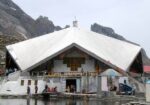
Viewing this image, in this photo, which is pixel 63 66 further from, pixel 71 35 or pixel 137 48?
pixel 137 48

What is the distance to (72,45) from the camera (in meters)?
54.0

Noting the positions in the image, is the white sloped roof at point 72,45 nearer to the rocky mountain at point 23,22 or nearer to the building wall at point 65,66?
the building wall at point 65,66

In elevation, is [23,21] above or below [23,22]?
above

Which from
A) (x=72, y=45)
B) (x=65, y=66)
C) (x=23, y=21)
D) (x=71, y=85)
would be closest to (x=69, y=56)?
(x=65, y=66)

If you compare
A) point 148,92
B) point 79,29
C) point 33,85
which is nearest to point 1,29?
point 79,29

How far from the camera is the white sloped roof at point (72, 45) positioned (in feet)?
177

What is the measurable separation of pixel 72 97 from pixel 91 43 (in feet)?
51.5

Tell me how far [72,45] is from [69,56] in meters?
2.73

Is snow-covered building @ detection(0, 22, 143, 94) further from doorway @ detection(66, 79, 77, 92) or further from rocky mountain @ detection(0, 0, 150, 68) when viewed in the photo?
rocky mountain @ detection(0, 0, 150, 68)

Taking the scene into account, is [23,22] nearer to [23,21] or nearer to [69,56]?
[23,21]

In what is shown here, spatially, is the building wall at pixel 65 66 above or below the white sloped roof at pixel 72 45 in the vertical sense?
below

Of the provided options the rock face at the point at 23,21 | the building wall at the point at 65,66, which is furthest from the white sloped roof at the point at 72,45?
the rock face at the point at 23,21

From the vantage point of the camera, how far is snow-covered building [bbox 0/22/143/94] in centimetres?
5300

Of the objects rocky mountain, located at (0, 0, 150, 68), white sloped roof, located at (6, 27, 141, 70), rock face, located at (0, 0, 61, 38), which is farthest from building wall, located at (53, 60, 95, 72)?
rock face, located at (0, 0, 61, 38)
